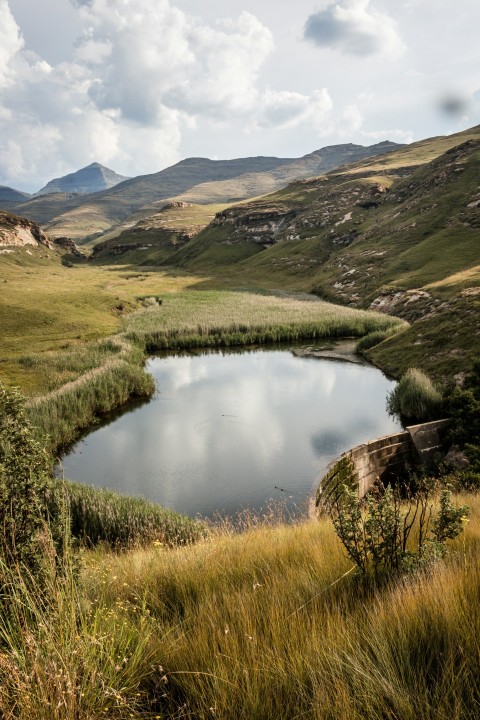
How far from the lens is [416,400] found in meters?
23.7

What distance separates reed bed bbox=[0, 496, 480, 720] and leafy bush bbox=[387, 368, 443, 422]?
20295 mm

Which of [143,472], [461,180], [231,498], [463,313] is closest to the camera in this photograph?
[231,498]

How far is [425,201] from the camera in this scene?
8569 cm

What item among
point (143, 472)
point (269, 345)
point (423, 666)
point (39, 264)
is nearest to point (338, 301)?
point (269, 345)

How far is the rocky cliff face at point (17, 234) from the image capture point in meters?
138

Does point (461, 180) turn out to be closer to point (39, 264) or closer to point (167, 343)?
point (167, 343)

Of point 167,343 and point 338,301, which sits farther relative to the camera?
point 338,301

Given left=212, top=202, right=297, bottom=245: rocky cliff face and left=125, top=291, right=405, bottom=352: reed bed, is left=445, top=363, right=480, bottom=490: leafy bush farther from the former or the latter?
left=212, top=202, right=297, bottom=245: rocky cliff face

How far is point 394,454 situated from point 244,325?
3426cm

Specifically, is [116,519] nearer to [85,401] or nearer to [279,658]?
[279,658]

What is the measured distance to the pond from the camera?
1880cm

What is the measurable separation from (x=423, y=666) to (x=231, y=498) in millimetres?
15431

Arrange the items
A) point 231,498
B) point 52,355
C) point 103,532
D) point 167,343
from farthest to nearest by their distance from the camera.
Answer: point 167,343, point 52,355, point 231,498, point 103,532

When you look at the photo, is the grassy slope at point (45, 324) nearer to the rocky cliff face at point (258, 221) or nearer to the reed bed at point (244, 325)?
the reed bed at point (244, 325)
